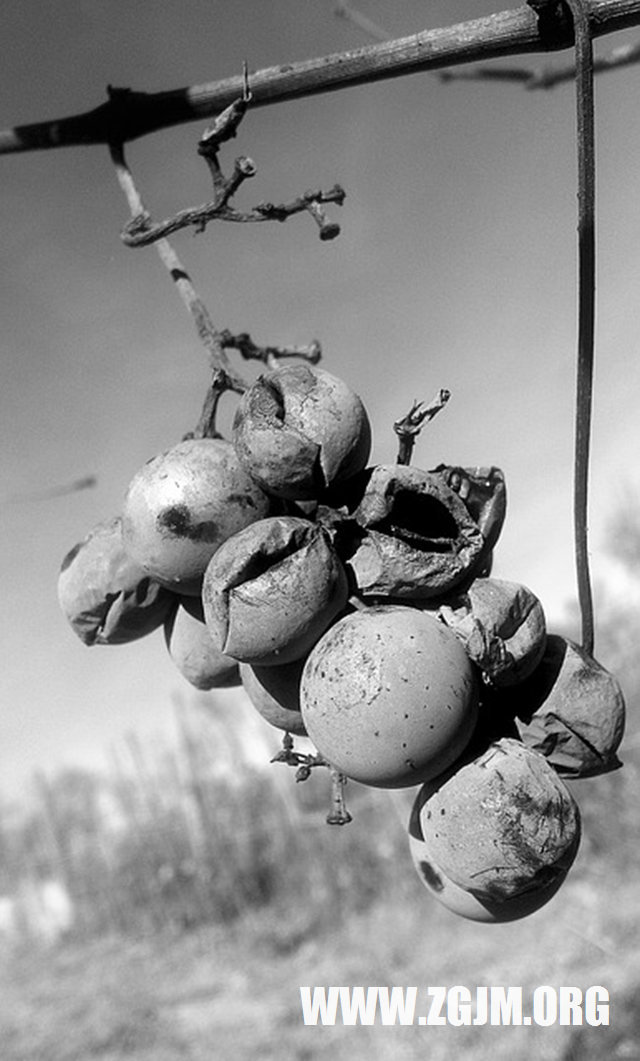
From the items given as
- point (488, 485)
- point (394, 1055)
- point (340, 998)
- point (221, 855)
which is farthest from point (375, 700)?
point (221, 855)

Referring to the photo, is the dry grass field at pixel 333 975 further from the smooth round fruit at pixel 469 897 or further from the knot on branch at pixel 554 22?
the knot on branch at pixel 554 22

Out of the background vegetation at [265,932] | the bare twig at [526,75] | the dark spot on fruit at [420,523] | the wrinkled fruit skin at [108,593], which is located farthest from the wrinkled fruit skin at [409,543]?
the background vegetation at [265,932]

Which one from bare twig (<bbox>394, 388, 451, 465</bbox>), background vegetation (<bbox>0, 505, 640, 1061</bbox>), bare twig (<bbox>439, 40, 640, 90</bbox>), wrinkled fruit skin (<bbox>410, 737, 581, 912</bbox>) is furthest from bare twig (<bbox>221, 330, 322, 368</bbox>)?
background vegetation (<bbox>0, 505, 640, 1061</bbox>)

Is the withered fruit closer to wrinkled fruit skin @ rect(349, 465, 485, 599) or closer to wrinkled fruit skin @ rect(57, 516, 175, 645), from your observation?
wrinkled fruit skin @ rect(349, 465, 485, 599)

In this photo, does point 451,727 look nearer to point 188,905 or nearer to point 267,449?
point 267,449

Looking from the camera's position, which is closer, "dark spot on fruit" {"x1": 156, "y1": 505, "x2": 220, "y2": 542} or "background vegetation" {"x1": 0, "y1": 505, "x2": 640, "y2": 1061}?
"dark spot on fruit" {"x1": 156, "y1": 505, "x2": 220, "y2": 542}

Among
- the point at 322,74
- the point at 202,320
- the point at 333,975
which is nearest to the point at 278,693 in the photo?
the point at 202,320
